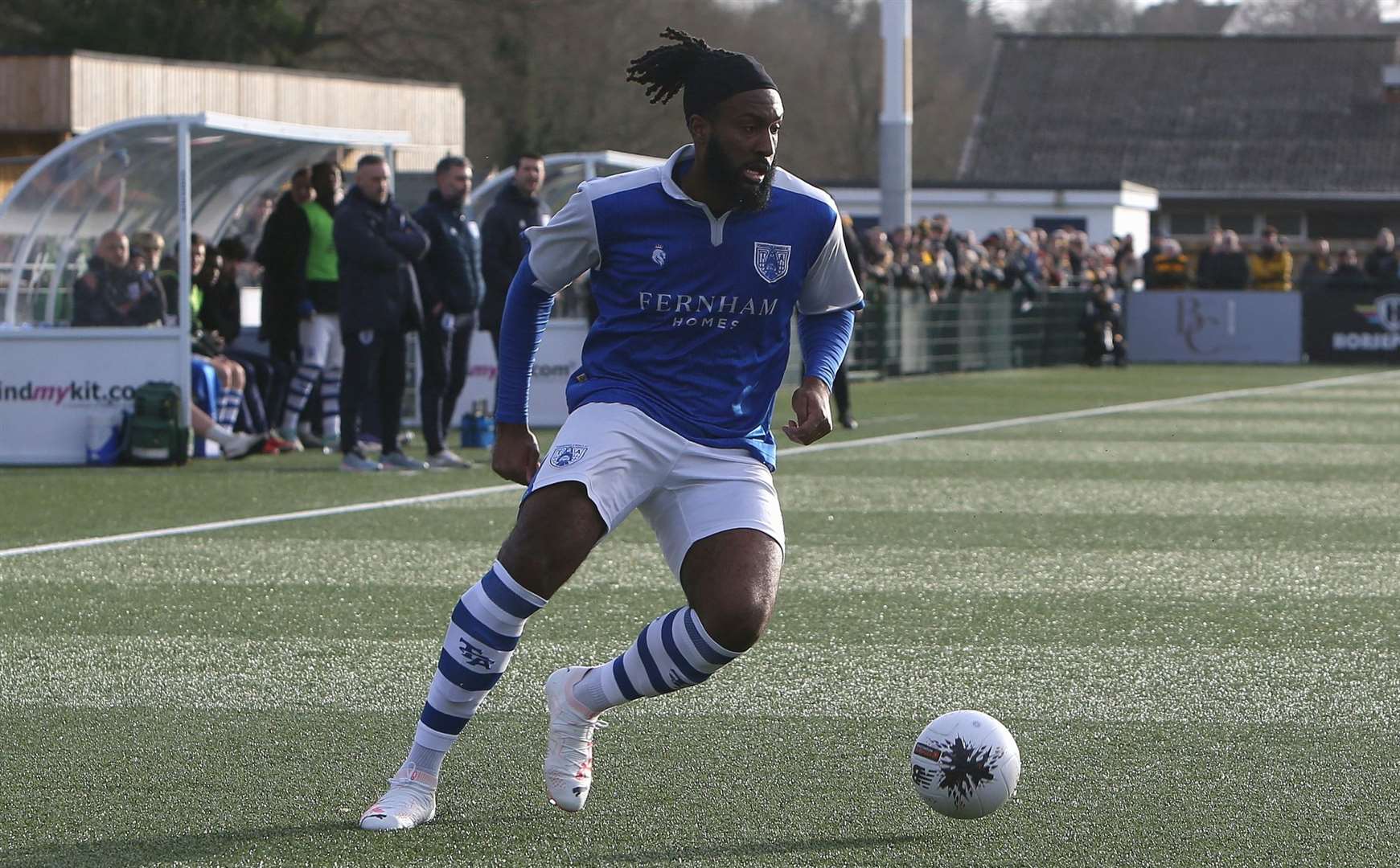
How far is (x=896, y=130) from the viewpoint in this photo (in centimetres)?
2945

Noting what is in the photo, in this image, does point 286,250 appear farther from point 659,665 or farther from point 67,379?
point 659,665

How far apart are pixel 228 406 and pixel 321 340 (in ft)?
2.82

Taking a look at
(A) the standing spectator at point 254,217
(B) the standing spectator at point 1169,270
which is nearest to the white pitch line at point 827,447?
(B) the standing spectator at point 1169,270

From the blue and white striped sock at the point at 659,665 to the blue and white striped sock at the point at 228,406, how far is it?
10.5 meters

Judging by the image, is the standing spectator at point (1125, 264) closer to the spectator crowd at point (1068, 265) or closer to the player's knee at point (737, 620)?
the spectator crowd at point (1068, 265)

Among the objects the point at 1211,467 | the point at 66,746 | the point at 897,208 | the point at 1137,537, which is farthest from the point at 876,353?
the point at 66,746

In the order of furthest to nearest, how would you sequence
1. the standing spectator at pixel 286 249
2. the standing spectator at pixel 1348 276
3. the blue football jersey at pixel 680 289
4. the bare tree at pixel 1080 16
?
the bare tree at pixel 1080 16 < the standing spectator at pixel 1348 276 < the standing spectator at pixel 286 249 < the blue football jersey at pixel 680 289

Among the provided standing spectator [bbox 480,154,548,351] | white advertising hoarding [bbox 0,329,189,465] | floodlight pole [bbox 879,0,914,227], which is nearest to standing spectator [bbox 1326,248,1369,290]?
floodlight pole [bbox 879,0,914,227]

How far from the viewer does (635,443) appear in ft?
15.8

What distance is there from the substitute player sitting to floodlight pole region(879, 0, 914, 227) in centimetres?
2445

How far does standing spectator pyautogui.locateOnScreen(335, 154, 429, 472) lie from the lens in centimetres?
1321

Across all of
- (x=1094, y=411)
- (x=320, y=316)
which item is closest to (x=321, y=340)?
(x=320, y=316)

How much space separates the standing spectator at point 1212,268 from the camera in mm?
33625

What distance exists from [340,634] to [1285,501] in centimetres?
693
